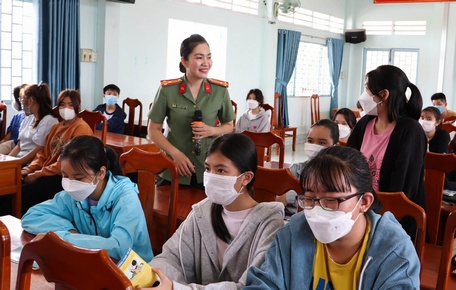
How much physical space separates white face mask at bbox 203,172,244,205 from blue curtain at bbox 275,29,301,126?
289 inches

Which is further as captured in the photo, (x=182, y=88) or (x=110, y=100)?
(x=110, y=100)

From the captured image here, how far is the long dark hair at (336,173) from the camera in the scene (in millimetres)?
1348

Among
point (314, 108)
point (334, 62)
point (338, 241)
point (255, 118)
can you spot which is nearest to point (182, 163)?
point (338, 241)

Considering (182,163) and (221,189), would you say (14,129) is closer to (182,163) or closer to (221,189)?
(182,163)

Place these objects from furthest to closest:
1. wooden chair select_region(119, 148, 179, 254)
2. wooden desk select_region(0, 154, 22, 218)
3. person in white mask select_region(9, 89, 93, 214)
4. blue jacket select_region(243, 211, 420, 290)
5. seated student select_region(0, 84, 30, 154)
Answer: seated student select_region(0, 84, 30, 154)
person in white mask select_region(9, 89, 93, 214)
wooden desk select_region(0, 154, 22, 218)
wooden chair select_region(119, 148, 179, 254)
blue jacket select_region(243, 211, 420, 290)

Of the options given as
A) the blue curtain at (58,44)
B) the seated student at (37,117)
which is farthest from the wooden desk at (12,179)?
the blue curtain at (58,44)

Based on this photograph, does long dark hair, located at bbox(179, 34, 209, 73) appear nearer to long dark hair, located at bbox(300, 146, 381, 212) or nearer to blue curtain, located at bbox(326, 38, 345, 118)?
long dark hair, located at bbox(300, 146, 381, 212)

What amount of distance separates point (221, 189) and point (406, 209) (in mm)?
609

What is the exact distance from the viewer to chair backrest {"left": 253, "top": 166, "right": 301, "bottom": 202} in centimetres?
213

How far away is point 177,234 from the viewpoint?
183 centimetres

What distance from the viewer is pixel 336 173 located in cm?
135

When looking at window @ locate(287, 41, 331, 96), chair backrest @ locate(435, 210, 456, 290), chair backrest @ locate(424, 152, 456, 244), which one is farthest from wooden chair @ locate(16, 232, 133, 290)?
window @ locate(287, 41, 331, 96)

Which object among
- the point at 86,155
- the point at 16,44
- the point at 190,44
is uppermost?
the point at 16,44

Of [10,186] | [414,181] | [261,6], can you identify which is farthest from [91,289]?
[261,6]
